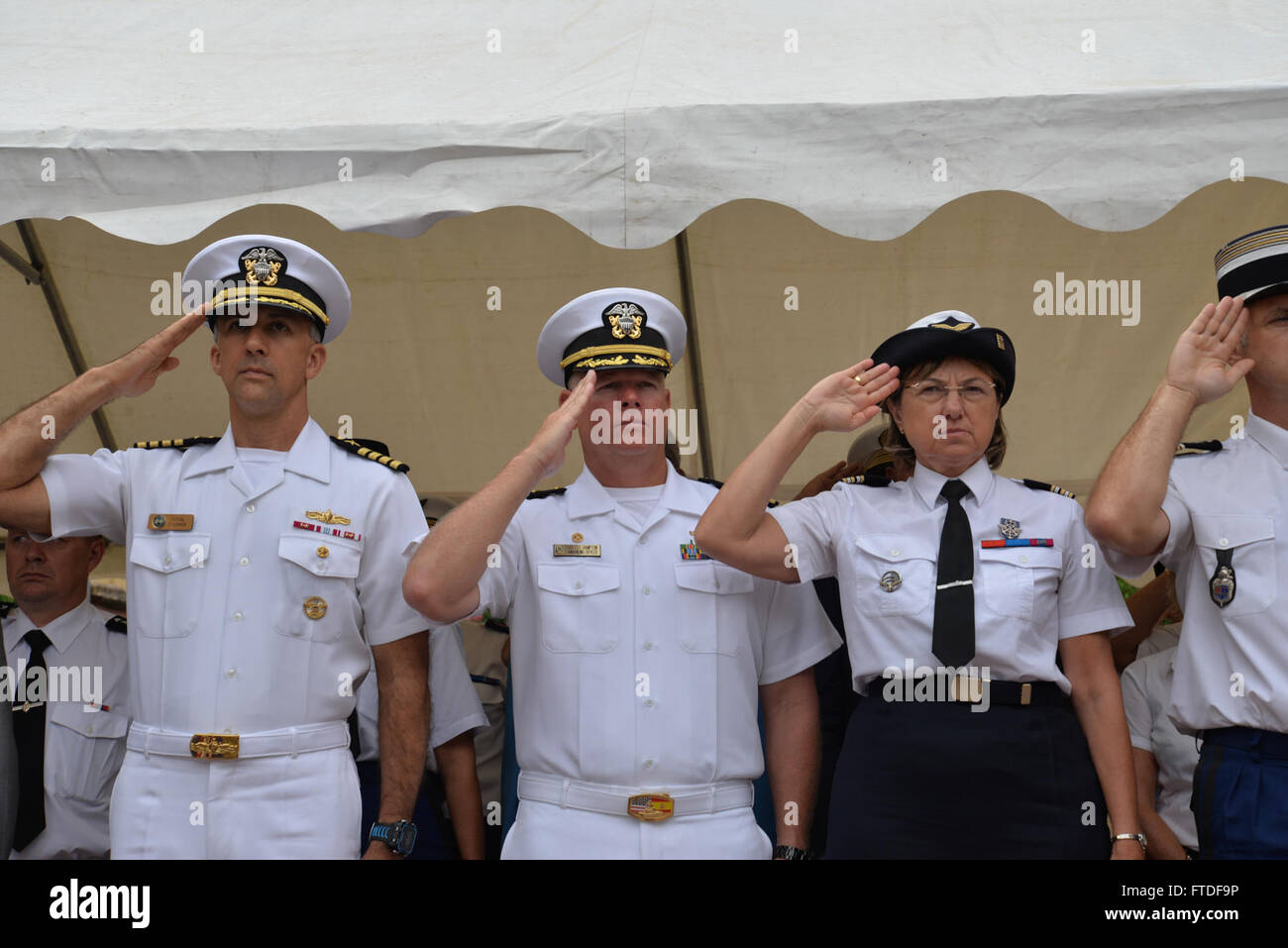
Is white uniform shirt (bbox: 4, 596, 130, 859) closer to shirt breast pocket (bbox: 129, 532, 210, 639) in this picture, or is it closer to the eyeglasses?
shirt breast pocket (bbox: 129, 532, 210, 639)

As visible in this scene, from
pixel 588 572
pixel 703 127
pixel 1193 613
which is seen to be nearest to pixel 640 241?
pixel 703 127

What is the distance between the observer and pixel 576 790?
9.02ft

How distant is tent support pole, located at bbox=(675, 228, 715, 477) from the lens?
Result: 14.5 feet

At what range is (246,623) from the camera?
9.00ft

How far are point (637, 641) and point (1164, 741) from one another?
4.99ft

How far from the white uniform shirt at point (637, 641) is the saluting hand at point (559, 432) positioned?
25 centimetres

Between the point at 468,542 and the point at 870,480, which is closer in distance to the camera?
the point at 468,542

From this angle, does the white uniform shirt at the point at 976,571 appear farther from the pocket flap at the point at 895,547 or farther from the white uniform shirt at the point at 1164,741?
the white uniform shirt at the point at 1164,741

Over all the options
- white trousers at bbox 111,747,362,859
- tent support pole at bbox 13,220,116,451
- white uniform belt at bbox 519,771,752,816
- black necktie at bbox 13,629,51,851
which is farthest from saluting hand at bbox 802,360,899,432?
tent support pole at bbox 13,220,116,451

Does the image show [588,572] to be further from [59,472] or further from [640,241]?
[59,472]

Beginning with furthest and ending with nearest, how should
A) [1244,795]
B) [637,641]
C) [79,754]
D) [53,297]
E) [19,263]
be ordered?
1. [53,297]
2. [19,263]
3. [79,754]
4. [637,641]
5. [1244,795]

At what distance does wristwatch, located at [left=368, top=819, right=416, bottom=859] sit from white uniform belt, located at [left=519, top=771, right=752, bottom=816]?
0.27 meters

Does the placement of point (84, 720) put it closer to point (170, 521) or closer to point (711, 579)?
point (170, 521)

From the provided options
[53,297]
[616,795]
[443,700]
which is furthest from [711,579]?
[53,297]
